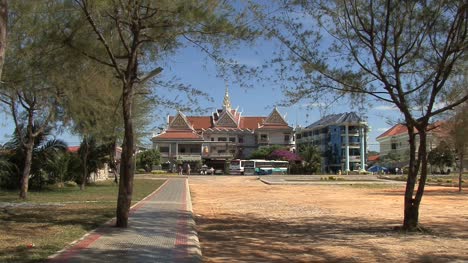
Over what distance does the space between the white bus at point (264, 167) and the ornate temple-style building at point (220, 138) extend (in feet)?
Answer: 28.6

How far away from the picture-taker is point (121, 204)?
1214 centimetres

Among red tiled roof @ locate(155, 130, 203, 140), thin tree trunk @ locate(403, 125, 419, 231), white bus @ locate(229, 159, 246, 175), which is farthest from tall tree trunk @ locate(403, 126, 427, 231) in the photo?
red tiled roof @ locate(155, 130, 203, 140)

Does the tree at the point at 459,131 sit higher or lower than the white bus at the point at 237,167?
higher

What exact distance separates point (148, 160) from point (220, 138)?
1513cm

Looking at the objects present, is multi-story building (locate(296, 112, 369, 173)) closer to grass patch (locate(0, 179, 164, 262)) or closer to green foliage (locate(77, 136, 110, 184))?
green foliage (locate(77, 136, 110, 184))

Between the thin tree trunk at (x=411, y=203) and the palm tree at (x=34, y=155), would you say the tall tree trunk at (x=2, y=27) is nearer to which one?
the thin tree trunk at (x=411, y=203)

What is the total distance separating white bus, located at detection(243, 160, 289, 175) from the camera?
78944mm

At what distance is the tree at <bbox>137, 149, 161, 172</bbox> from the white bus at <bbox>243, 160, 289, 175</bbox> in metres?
14.3

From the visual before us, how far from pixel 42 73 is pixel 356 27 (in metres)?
8.24

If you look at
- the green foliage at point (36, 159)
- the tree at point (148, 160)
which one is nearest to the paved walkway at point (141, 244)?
the green foliage at point (36, 159)

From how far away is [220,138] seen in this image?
93500 millimetres

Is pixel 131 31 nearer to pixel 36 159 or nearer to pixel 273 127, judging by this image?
pixel 36 159

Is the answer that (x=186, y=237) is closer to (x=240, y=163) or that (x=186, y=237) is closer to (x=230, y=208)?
(x=230, y=208)

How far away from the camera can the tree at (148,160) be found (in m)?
83.4
